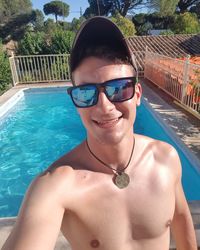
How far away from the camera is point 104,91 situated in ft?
3.71

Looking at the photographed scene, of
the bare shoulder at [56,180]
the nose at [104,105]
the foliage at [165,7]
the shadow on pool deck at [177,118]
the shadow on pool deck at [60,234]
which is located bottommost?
the shadow on pool deck at [177,118]

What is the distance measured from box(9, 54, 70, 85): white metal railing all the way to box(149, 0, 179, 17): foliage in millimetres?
21939

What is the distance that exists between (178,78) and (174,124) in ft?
7.01

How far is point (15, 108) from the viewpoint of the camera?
366 inches

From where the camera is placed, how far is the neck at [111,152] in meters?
1.24

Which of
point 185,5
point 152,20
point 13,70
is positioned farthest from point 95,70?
point 185,5

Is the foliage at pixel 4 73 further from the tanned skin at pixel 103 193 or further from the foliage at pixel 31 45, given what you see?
the tanned skin at pixel 103 193

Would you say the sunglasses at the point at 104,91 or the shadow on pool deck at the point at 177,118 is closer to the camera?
the sunglasses at the point at 104,91

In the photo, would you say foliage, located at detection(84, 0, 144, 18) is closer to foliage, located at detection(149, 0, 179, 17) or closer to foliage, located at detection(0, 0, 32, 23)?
foliage, located at detection(149, 0, 179, 17)

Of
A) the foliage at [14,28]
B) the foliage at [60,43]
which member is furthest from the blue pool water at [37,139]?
the foliage at [14,28]

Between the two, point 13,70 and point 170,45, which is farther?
point 170,45

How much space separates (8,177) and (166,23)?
1139 inches

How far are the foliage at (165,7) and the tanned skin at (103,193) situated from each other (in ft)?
104

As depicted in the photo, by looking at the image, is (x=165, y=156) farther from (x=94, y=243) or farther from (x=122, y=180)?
(x=94, y=243)
